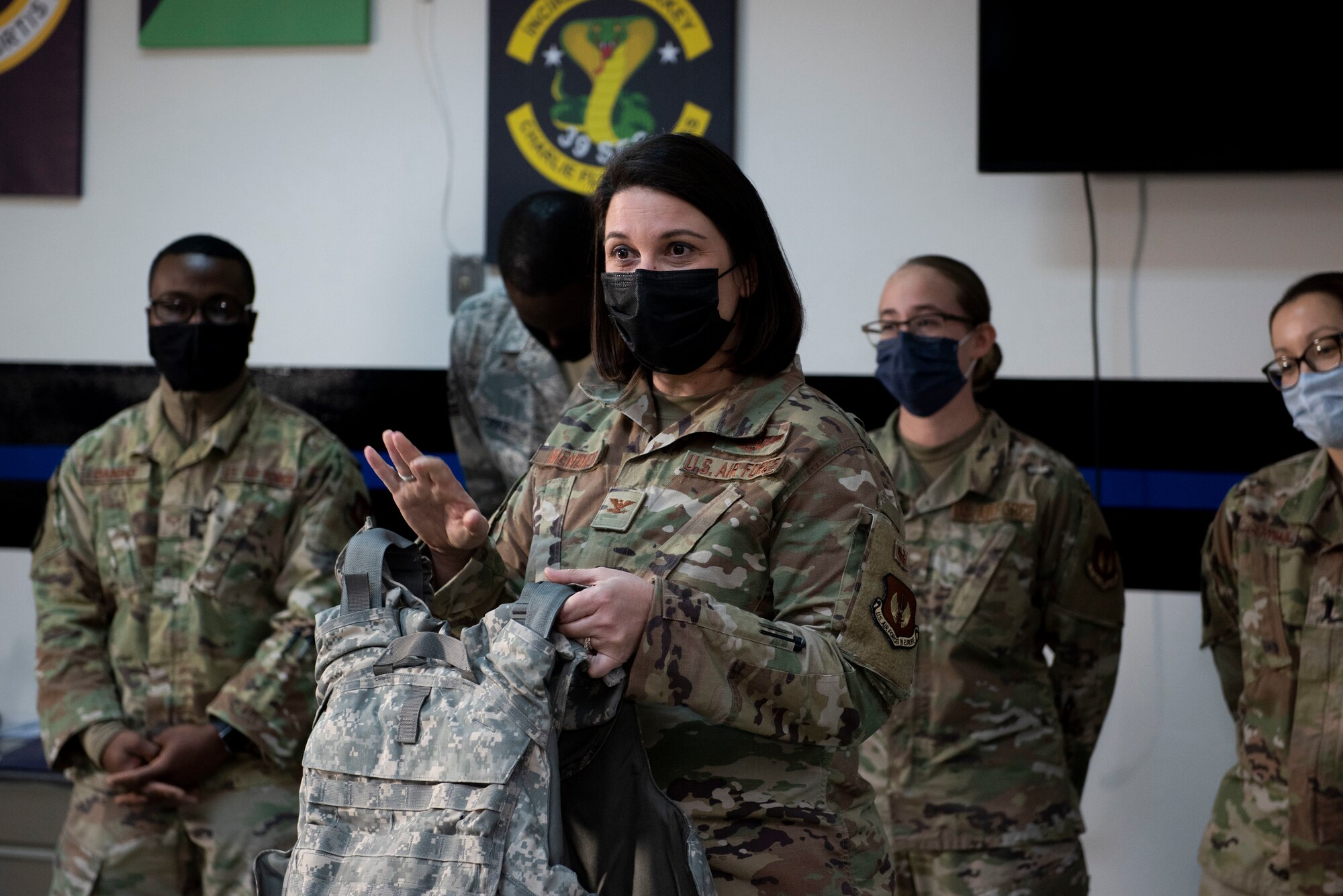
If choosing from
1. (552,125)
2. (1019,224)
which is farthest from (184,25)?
Answer: (1019,224)

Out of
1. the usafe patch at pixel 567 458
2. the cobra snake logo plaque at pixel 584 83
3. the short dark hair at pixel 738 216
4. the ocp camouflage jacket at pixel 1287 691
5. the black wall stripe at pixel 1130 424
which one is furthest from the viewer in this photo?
the cobra snake logo plaque at pixel 584 83

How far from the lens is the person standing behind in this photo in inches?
113

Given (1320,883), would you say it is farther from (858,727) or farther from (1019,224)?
(1019,224)

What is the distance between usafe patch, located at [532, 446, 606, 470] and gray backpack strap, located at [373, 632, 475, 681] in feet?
1.13

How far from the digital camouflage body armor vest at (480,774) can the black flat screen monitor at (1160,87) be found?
7.40ft

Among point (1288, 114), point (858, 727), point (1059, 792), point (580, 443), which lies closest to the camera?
point (858, 727)

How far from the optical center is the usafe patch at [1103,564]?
8.85ft

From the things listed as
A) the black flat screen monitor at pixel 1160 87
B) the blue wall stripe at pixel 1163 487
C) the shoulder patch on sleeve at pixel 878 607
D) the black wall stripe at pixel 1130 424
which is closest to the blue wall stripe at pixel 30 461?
the black wall stripe at pixel 1130 424

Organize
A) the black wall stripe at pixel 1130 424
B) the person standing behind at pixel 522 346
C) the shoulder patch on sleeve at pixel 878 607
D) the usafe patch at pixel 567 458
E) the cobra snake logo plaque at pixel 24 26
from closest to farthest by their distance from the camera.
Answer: the shoulder patch on sleeve at pixel 878 607
the usafe patch at pixel 567 458
the person standing behind at pixel 522 346
the black wall stripe at pixel 1130 424
the cobra snake logo plaque at pixel 24 26

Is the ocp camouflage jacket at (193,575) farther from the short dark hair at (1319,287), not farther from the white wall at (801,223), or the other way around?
the short dark hair at (1319,287)

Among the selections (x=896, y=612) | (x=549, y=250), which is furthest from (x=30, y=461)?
(x=896, y=612)

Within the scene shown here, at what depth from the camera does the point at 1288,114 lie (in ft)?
10.2

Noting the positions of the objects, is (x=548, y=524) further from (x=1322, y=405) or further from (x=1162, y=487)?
(x=1162, y=487)

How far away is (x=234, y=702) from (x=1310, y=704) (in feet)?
6.54
